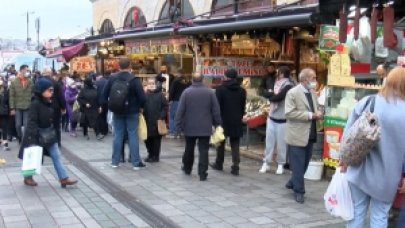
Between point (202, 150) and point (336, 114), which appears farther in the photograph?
point (202, 150)

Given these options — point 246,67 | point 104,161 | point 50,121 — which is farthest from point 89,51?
point 50,121

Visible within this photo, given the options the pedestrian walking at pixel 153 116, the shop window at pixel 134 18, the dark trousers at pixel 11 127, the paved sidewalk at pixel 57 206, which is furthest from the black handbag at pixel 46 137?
the shop window at pixel 134 18

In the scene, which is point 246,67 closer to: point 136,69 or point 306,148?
point 306,148

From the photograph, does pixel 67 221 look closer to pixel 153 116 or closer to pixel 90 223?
pixel 90 223

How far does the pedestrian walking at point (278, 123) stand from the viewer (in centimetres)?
850

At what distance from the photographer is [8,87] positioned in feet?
39.3

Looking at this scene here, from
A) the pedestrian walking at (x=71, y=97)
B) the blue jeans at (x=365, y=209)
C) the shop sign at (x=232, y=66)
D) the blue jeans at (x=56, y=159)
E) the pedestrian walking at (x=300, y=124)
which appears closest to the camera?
the blue jeans at (x=365, y=209)

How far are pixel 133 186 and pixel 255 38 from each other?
5.58 metres

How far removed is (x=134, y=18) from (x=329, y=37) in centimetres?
1917

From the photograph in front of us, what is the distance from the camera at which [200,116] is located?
825cm

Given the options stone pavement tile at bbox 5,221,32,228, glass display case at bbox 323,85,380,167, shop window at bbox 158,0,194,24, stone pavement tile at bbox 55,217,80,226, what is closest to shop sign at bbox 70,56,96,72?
shop window at bbox 158,0,194,24

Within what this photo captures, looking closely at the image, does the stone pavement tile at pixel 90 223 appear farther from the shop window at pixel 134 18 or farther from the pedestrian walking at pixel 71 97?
the shop window at pixel 134 18

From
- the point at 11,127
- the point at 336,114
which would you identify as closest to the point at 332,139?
the point at 336,114

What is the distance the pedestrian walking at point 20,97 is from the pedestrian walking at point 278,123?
5397 mm
